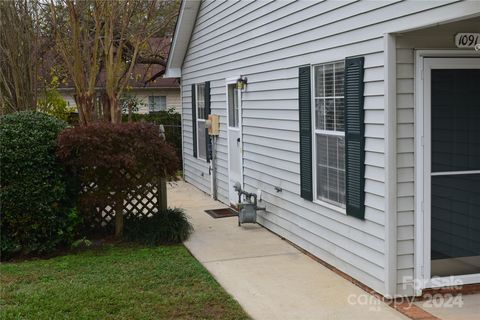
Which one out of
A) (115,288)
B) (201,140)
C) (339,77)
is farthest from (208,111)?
(115,288)

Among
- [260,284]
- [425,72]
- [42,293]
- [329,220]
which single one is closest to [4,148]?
[42,293]

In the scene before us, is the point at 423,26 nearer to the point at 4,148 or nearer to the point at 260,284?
the point at 260,284

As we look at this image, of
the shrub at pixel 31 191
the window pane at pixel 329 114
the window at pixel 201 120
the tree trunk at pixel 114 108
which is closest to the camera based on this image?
the window pane at pixel 329 114

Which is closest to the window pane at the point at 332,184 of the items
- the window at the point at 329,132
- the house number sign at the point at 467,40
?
the window at the point at 329,132

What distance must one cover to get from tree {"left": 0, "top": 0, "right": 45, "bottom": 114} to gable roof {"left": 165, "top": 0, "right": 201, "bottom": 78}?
2.81 m

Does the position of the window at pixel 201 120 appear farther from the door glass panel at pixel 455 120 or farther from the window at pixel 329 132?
the door glass panel at pixel 455 120

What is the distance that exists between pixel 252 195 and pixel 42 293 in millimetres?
3664

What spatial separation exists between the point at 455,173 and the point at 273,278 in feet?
6.83

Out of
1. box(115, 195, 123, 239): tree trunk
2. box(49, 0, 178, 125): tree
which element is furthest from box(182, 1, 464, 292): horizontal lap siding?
box(115, 195, 123, 239): tree trunk

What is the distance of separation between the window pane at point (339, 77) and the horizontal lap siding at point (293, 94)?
0.13 m

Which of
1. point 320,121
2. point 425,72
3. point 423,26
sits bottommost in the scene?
point 320,121

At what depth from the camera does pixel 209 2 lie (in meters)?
11.0

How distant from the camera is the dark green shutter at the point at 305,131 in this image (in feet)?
22.2

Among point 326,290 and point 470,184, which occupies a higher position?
point 470,184
